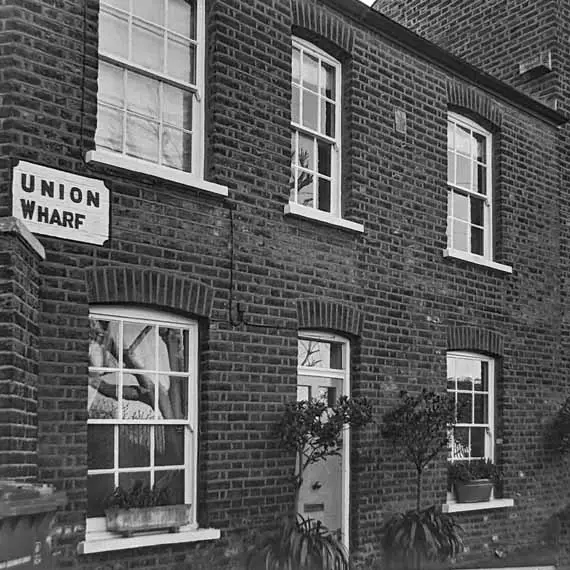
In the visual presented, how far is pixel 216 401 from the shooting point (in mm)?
8539

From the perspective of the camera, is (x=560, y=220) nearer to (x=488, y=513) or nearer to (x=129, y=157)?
(x=488, y=513)

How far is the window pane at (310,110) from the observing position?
33.0 feet

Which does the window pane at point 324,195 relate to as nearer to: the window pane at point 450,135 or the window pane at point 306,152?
the window pane at point 306,152

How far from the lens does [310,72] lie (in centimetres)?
1018

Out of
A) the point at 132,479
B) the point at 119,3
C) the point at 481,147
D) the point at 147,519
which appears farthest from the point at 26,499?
the point at 481,147

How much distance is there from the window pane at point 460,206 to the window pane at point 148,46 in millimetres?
5018

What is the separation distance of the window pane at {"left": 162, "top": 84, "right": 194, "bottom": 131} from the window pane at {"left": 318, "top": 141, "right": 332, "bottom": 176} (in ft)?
6.23

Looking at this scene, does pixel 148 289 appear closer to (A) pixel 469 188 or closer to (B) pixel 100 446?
(B) pixel 100 446

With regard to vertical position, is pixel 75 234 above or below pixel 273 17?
below

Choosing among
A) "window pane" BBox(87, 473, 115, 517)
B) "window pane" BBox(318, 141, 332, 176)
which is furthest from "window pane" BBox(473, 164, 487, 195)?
"window pane" BBox(87, 473, 115, 517)

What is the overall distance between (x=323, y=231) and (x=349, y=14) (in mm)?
2492

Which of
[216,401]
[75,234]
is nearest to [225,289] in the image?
[216,401]

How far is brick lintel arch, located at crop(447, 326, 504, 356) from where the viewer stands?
11.5 metres

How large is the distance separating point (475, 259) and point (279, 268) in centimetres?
363
